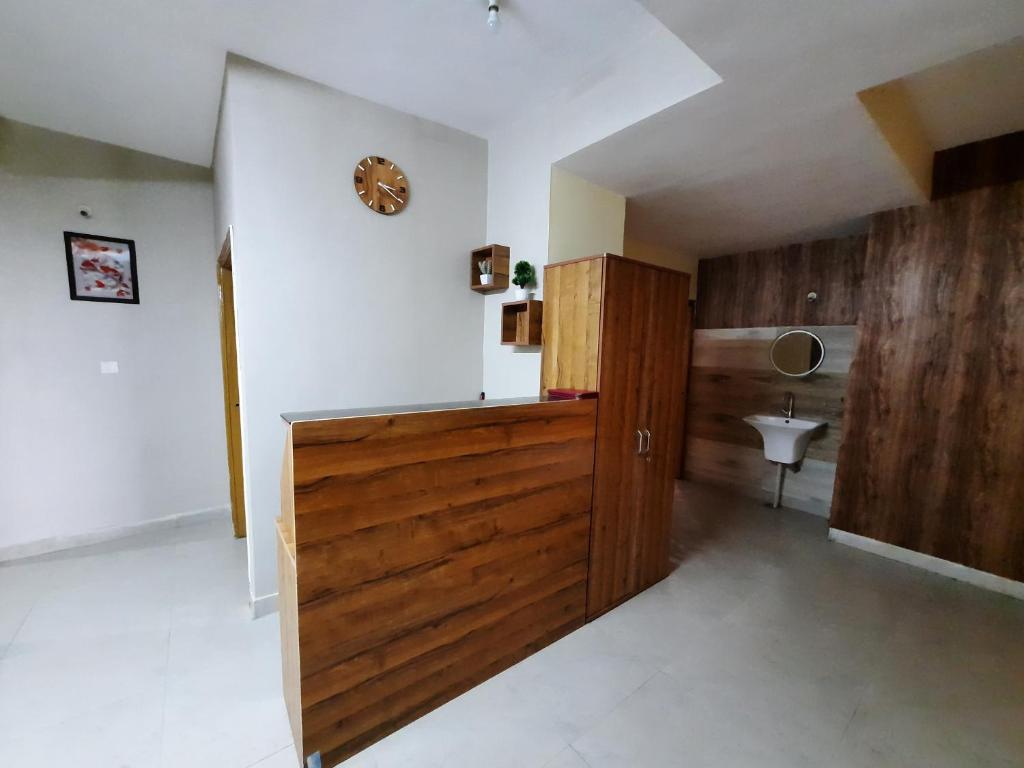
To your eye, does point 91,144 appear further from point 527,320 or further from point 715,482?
point 715,482

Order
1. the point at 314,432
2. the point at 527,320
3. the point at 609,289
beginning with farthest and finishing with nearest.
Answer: the point at 527,320 → the point at 609,289 → the point at 314,432

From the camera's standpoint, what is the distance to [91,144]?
2797 mm

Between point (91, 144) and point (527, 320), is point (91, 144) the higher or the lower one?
the higher one

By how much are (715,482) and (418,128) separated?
448 centimetres

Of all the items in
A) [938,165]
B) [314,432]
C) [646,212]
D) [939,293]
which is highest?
[938,165]

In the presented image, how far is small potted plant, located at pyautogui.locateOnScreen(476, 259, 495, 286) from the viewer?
2.64 metres

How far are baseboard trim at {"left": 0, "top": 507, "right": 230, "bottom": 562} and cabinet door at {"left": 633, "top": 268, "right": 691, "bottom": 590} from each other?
3.55 m

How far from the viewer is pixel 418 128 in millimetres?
2539

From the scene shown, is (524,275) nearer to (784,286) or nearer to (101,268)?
(784,286)

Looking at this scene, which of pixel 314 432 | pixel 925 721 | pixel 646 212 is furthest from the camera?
pixel 646 212

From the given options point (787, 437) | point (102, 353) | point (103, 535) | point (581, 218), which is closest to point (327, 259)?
point (581, 218)

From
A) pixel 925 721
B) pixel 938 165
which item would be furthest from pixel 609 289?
pixel 938 165

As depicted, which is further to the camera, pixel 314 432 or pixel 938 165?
pixel 938 165

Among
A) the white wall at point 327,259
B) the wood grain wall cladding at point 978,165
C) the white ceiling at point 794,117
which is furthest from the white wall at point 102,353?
the wood grain wall cladding at point 978,165
